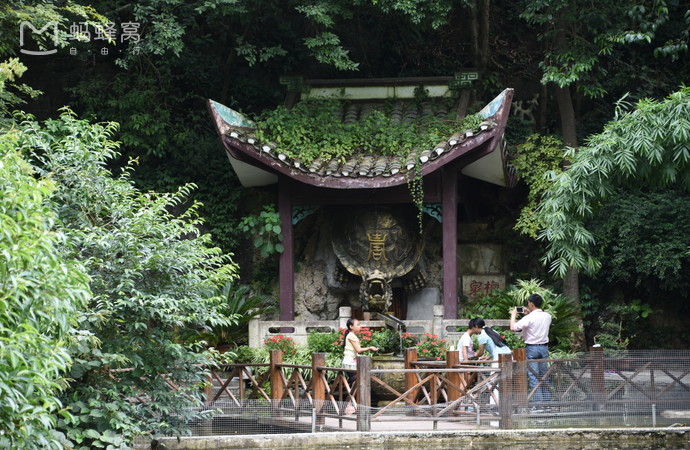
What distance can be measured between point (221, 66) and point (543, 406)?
1075 centimetres

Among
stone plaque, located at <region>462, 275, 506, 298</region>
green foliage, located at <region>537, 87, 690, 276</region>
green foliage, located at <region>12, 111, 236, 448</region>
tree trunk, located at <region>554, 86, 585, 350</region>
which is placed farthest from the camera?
stone plaque, located at <region>462, 275, 506, 298</region>


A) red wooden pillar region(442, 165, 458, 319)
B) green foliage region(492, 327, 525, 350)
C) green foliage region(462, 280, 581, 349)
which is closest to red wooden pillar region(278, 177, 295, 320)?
red wooden pillar region(442, 165, 458, 319)

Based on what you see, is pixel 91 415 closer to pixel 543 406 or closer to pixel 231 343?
pixel 543 406

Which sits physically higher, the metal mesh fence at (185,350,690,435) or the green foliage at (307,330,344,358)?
the green foliage at (307,330,344,358)

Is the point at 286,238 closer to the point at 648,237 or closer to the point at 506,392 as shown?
the point at 506,392

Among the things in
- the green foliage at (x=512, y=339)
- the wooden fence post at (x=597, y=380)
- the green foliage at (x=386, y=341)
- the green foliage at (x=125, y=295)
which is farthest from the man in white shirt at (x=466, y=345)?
the green foliage at (x=125, y=295)

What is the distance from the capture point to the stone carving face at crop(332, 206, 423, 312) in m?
15.6

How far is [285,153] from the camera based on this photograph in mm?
14547

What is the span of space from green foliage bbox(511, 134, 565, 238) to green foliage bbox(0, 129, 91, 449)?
10.6 meters

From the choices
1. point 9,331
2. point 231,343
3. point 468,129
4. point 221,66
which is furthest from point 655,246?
point 9,331

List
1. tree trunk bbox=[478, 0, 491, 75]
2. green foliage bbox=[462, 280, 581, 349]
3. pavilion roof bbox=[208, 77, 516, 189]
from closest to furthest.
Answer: pavilion roof bbox=[208, 77, 516, 189], green foliage bbox=[462, 280, 581, 349], tree trunk bbox=[478, 0, 491, 75]

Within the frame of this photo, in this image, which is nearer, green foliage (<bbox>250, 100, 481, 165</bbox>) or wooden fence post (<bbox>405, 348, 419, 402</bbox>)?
wooden fence post (<bbox>405, 348, 419, 402</bbox>)

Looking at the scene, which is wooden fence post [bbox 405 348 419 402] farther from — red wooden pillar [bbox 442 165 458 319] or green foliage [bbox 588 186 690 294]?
green foliage [bbox 588 186 690 294]

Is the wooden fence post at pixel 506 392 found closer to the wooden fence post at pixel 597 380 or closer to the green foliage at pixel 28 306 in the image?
the wooden fence post at pixel 597 380
